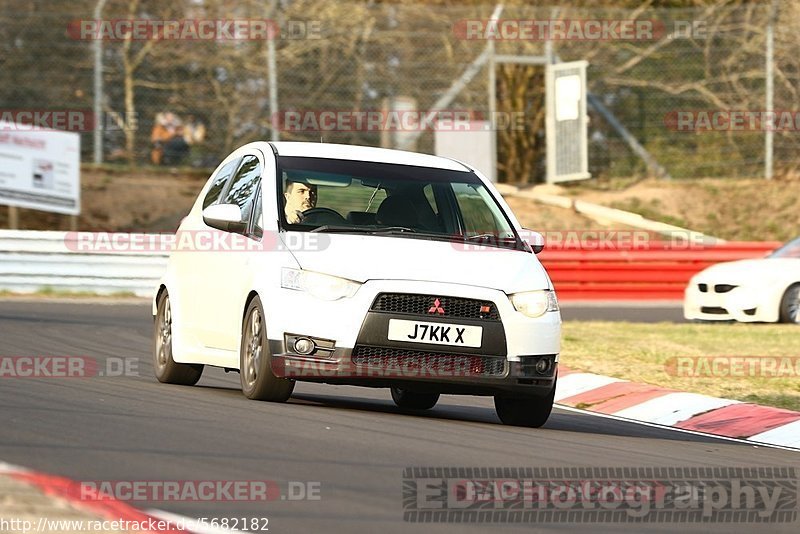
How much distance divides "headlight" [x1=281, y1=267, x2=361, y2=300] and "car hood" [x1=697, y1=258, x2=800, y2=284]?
11641 mm

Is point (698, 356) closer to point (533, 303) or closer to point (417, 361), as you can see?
point (533, 303)

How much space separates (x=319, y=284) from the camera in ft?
29.1

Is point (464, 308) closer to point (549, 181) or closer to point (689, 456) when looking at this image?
point (689, 456)

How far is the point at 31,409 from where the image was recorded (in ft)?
27.7

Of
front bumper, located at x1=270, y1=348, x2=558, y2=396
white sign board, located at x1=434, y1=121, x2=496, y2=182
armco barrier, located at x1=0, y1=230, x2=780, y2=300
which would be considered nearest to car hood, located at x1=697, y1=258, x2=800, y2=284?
armco barrier, located at x1=0, y1=230, x2=780, y2=300

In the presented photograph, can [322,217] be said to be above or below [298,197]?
below

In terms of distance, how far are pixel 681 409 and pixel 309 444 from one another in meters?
4.25

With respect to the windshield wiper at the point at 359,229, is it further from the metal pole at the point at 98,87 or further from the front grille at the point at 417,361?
the metal pole at the point at 98,87

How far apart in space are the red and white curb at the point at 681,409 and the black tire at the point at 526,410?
1.34m

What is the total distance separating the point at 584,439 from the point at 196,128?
1748cm

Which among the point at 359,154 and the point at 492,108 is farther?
the point at 492,108

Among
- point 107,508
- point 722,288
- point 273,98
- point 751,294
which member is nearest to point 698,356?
point 751,294

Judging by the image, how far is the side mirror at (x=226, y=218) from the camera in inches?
378

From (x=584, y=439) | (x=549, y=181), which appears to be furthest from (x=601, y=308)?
(x=584, y=439)
